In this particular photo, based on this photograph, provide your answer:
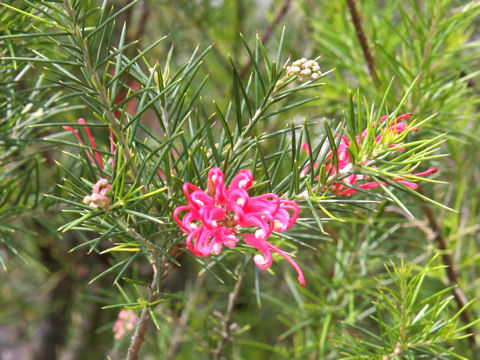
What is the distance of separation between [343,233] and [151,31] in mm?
608

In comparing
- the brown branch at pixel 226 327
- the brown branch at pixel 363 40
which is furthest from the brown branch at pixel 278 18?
the brown branch at pixel 226 327

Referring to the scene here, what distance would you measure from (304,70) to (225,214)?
11cm

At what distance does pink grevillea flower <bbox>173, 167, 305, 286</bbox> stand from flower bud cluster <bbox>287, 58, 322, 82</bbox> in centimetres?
8

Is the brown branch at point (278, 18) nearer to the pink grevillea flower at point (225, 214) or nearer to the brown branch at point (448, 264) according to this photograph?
the brown branch at point (448, 264)

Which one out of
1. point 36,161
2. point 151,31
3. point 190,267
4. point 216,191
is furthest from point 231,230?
point 151,31

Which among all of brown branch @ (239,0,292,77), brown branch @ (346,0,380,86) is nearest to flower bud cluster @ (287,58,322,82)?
brown branch @ (346,0,380,86)

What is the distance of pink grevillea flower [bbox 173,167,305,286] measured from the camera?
→ 1.02 feet

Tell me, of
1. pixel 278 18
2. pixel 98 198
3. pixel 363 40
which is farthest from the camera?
pixel 278 18

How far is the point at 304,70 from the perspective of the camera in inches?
13.7

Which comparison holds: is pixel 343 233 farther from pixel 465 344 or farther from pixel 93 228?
pixel 93 228

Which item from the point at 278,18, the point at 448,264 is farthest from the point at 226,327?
the point at 278,18

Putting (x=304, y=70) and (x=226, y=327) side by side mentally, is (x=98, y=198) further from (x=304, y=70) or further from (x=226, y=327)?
(x=226, y=327)

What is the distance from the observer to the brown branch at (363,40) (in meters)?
0.55

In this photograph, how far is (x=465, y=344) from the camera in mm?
576
